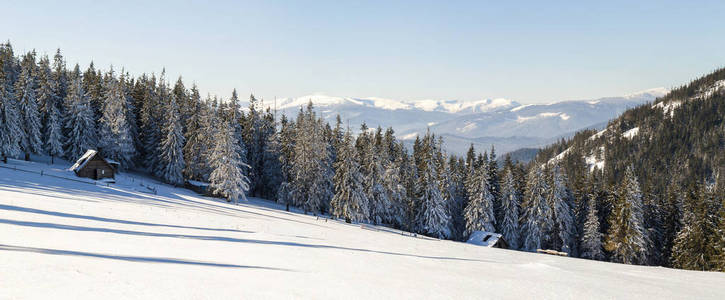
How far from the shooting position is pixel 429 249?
24.1 metres

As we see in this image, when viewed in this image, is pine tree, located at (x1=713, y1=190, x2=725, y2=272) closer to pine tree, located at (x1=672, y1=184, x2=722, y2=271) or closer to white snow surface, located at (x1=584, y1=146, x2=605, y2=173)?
pine tree, located at (x1=672, y1=184, x2=722, y2=271)

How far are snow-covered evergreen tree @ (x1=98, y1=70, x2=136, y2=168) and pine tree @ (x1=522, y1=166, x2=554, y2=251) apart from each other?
201 feet

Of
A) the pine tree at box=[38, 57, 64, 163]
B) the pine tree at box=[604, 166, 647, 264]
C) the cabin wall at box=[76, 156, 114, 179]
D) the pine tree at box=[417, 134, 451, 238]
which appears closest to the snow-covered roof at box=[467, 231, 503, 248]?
the pine tree at box=[417, 134, 451, 238]

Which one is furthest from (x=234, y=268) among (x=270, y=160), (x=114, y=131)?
(x=114, y=131)

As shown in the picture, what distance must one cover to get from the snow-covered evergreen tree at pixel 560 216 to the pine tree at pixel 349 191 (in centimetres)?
2810

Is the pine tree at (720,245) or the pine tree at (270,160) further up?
the pine tree at (270,160)

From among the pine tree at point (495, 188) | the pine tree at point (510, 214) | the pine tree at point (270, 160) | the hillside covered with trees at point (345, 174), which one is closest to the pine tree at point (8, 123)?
the hillside covered with trees at point (345, 174)

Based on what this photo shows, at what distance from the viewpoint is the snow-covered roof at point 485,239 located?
4725 centimetres

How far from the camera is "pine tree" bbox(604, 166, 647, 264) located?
47.7 metres

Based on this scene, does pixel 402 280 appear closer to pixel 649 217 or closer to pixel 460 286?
pixel 460 286

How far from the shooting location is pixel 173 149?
189ft

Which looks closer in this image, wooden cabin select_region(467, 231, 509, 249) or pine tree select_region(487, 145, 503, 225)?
wooden cabin select_region(467, 231, 509, 249)

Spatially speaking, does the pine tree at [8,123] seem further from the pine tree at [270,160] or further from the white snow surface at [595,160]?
the white snow surface at [595,160]

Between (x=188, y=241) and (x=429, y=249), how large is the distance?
1399 cm
